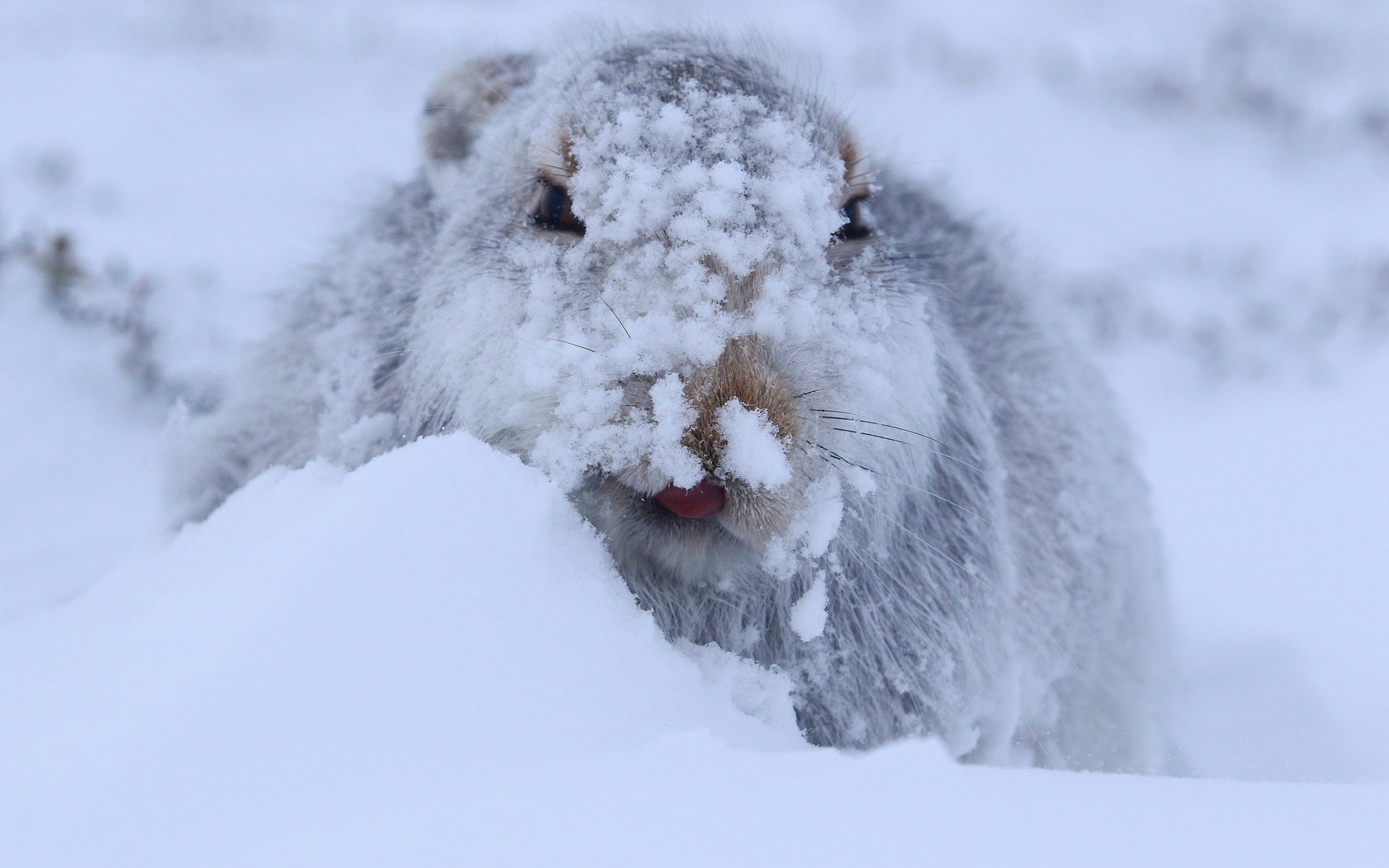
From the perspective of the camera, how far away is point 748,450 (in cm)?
165

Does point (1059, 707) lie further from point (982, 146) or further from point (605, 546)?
point (982, 146)

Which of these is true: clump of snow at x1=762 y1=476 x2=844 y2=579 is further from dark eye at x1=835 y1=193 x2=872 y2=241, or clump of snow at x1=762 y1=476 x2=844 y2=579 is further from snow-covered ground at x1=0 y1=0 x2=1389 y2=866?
dark eye at x1=835 y1=193 x2=872 y2=241

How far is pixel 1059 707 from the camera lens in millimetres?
2912

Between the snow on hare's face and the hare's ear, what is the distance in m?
0.59

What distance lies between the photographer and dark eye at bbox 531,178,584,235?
2137 millimetres

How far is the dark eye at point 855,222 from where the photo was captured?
2.32 metres

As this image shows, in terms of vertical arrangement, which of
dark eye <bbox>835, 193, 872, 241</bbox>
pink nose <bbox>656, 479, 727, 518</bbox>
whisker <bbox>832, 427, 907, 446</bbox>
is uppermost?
dark eye <bbox>835, 193, 872, 241</bbox>

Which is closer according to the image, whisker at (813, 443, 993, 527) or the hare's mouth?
the hare's mouth

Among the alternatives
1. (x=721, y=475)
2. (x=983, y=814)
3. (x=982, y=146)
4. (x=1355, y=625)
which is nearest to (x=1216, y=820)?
(x=983, y=814)

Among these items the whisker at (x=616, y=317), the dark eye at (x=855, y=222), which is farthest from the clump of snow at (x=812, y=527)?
the dark eye at (x=855, y=222)

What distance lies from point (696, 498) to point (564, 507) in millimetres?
266

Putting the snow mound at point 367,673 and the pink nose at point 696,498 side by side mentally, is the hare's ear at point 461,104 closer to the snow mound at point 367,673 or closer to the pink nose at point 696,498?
the snow mound at point 367,673

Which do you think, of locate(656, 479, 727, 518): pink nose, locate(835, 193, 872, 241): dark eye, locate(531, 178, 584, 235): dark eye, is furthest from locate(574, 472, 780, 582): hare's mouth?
locate(835, 193, 872, 241): dark eye

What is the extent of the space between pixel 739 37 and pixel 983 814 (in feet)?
7.89
